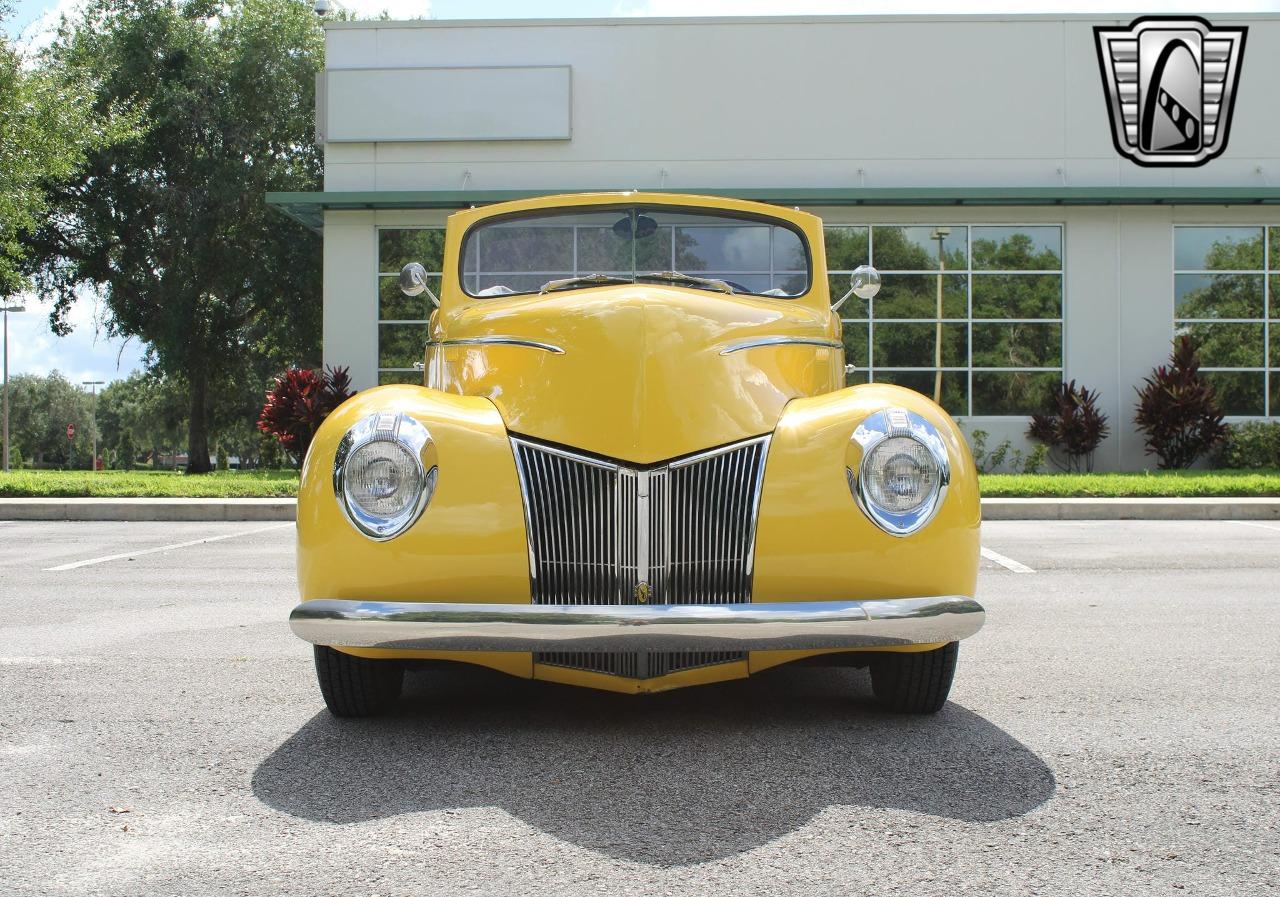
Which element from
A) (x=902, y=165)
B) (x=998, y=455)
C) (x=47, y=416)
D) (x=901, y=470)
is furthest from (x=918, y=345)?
(x=47, y=416)

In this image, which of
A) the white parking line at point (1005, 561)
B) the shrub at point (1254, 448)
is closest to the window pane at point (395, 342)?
the white parking line at point (1005, 561)

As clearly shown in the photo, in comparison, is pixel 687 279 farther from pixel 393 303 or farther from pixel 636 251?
pixel 393 303

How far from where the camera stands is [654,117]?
65.5ft

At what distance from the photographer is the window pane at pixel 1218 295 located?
19.7 m

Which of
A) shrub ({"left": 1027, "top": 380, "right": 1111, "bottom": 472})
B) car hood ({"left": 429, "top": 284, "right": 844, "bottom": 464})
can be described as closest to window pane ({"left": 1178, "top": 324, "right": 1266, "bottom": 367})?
shrub ({"left": 1027, "top": 380, "right": 1111, "bottom": 472})

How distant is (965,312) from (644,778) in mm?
17918

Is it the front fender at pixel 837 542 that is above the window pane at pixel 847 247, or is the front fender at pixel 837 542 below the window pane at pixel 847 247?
below

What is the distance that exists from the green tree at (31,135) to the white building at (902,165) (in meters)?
4.28

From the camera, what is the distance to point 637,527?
342 centimetres

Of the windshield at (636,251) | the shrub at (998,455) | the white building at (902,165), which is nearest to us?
the windshield at (636,251)

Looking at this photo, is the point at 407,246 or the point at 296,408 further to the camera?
the point at 407,246

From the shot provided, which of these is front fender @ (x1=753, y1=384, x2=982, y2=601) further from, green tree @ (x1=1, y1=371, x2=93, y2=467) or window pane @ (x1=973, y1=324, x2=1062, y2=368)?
green tree @ (x1=1, y1=371, x2=93, y2=467)

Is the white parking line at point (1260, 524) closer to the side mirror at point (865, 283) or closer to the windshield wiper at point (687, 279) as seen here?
the side mirror at point (865, 283)

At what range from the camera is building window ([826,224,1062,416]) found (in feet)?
64.3
